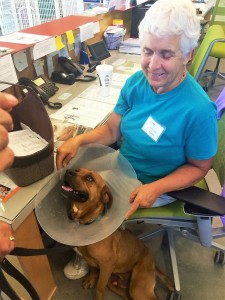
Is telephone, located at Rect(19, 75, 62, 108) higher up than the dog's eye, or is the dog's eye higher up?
telephone, located at Rect(19, 75, 62, 108)

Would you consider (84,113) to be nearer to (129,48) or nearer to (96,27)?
(96,27)

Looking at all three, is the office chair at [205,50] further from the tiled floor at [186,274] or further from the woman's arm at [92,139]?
the tiled floor at [186,274]

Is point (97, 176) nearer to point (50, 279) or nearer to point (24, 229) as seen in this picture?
point (24, 229)

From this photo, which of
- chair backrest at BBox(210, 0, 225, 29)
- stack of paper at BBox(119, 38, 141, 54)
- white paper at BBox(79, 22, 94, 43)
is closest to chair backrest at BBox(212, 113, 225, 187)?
white paper at BBox(79, 22, 94, 43)

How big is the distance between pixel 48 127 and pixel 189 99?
1.71 ft

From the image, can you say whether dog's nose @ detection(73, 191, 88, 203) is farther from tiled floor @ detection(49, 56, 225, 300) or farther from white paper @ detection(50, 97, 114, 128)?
tiled floor @ detection(49, 56, 225, 300)

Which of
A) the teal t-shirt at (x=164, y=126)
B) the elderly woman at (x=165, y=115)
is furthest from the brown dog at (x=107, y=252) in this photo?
the teal t-shirt at (x=164, y=126)

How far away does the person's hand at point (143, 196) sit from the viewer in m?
0.93

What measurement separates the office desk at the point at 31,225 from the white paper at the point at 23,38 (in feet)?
0.96

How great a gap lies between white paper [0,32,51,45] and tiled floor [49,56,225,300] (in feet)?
4.01

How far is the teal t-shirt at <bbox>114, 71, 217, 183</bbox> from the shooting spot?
0.94m

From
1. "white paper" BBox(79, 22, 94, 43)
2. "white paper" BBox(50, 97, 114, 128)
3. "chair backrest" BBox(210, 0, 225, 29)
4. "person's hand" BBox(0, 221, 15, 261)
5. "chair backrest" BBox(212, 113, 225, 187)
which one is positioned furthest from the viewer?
"chair backrest" BBox(210, 0, 225, 29)

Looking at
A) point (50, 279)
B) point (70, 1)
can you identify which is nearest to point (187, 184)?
point (50, 279)

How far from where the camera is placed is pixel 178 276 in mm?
1402
